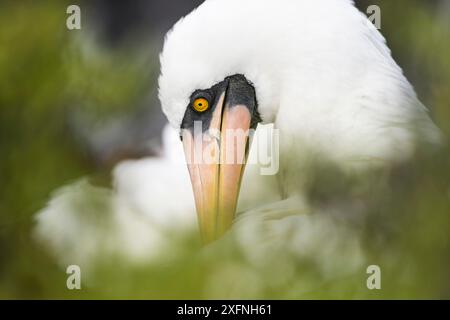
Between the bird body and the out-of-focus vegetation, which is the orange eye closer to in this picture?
the bird body

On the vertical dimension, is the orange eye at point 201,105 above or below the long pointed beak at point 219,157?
above

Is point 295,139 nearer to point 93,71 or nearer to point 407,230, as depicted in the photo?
point 407,230

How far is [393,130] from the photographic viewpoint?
2.11m

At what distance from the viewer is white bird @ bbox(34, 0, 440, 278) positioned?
2.12m

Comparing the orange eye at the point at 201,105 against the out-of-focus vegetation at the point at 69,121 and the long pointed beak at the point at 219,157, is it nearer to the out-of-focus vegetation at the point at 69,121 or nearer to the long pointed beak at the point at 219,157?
the long pointed beak at the point at 219,157

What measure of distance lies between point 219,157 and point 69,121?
41 cm

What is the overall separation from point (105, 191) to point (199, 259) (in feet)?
1.26

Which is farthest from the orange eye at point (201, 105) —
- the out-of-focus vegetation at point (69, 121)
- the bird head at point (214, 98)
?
the out-of-focus vegetation at point (69, 121)

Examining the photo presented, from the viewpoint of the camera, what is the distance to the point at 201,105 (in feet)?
7.14

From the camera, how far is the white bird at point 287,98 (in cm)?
212

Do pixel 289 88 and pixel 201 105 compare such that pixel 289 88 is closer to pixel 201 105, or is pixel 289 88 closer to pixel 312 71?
pixel 312 71

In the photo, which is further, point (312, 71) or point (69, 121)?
point (69, 121)

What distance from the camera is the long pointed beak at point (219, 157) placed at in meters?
2.19

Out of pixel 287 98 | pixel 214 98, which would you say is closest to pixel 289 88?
pixel 287 98
